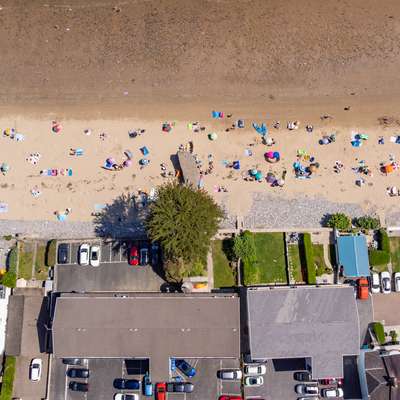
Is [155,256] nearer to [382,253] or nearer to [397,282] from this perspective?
[382,253]

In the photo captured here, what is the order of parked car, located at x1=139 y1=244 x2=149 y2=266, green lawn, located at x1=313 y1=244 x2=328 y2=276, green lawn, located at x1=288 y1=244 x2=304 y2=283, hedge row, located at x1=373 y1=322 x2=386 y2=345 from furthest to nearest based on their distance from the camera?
green lawn, located at x1=313 y1=244 x2=328 y2=276 → green lawn, located at x1=288 y1=244 x2=304 y2=283 → parked car, located at x1=139 y1=244 x2=149 y2=266 → hedge row, located at x1=373 y1=322 x2=386 y2=345

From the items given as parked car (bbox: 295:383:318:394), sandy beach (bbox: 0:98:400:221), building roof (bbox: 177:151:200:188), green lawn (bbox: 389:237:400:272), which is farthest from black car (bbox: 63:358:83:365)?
green lawn (bbox: 389:237:400:272)

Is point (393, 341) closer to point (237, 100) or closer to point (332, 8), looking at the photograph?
point (237, 100)

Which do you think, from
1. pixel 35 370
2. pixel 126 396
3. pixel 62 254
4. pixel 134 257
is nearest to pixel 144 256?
pixel 134 257

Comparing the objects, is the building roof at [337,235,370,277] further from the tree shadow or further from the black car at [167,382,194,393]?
the tree shadow

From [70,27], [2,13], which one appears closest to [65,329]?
[70,27]

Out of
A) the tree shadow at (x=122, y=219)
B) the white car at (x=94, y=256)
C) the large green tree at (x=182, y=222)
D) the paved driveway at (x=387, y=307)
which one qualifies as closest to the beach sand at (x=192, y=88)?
the tree shadow at (x=122, y=219)

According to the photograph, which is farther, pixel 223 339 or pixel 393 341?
pixel 393 341
